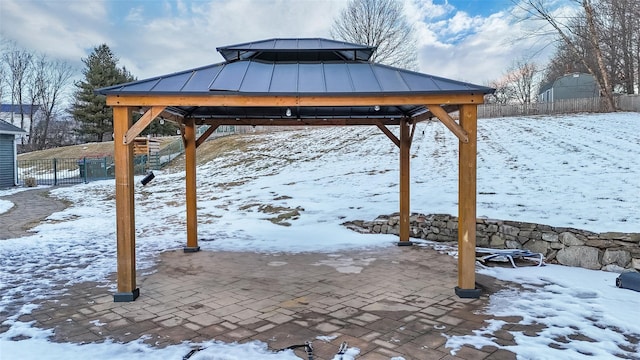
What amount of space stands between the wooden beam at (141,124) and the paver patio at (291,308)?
5.96 ft

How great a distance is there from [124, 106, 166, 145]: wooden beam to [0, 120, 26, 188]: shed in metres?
16.2

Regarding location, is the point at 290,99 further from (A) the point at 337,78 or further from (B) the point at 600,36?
(B) the point at 600,36

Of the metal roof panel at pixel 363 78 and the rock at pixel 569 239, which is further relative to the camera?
the rock at pixel 569 239

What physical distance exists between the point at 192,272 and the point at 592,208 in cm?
648

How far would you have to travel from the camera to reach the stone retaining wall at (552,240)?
559cm

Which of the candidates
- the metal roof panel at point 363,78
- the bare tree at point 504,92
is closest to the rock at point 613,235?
the metal roof panel at point 363,78

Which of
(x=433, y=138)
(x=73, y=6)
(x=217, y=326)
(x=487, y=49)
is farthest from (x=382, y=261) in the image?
(x=487, y=49)

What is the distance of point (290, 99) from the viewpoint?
4.47 m

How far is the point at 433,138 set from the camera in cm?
1714

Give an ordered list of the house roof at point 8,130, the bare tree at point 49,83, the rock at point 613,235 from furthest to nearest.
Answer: the bare tree at point 49,83, the house roof at point 8,130, the rock at point 613,235

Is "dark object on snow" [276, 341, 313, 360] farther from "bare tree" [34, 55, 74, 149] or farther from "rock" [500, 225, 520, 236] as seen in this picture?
"bare tree" [34, 55, 74, 149]

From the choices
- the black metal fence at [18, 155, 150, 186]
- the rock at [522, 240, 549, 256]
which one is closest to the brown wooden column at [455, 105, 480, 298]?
the rock at [522, 240, 549, 256]

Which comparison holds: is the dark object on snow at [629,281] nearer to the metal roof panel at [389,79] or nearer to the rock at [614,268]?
the rock at [614,268]

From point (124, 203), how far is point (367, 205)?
600 cm
